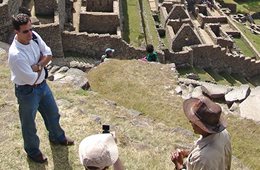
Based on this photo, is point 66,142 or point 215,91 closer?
point 66,142

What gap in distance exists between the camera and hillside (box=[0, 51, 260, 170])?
8.31 meters

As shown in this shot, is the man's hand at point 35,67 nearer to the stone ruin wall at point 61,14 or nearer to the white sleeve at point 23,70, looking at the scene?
the white sleeve at point 23,70

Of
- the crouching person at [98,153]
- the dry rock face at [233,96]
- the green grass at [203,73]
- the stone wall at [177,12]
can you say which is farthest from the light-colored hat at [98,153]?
the stone wall at [177,12]

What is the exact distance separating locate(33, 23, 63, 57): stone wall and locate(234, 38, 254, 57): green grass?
14511 mm

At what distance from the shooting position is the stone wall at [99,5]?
27.6m

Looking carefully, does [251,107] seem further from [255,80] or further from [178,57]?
[255,80]

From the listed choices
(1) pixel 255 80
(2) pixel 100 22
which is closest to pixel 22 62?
(2) pixel 100 22

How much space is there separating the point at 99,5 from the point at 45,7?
563 centimetres

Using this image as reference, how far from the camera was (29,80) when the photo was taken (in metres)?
6.93

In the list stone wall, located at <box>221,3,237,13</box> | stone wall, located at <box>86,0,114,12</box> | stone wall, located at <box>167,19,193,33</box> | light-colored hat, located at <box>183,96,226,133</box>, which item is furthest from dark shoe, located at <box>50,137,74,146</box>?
stone wall, located at <box>221,3,237,13</box>

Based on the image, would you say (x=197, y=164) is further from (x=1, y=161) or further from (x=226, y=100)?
(x=226, y=100)

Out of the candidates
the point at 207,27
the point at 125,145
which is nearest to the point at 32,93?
the point at 125,145

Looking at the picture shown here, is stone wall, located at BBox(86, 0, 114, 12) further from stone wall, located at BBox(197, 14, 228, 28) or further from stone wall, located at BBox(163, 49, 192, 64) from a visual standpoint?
stone wall, located at BBox(197, 14, 228, 28)

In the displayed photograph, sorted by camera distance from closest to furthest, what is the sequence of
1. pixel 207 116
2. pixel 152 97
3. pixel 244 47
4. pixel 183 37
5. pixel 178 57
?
pixel 207 116
pixel 152 97
pixel 178 57
pixel 183 37
pixel 244 47
